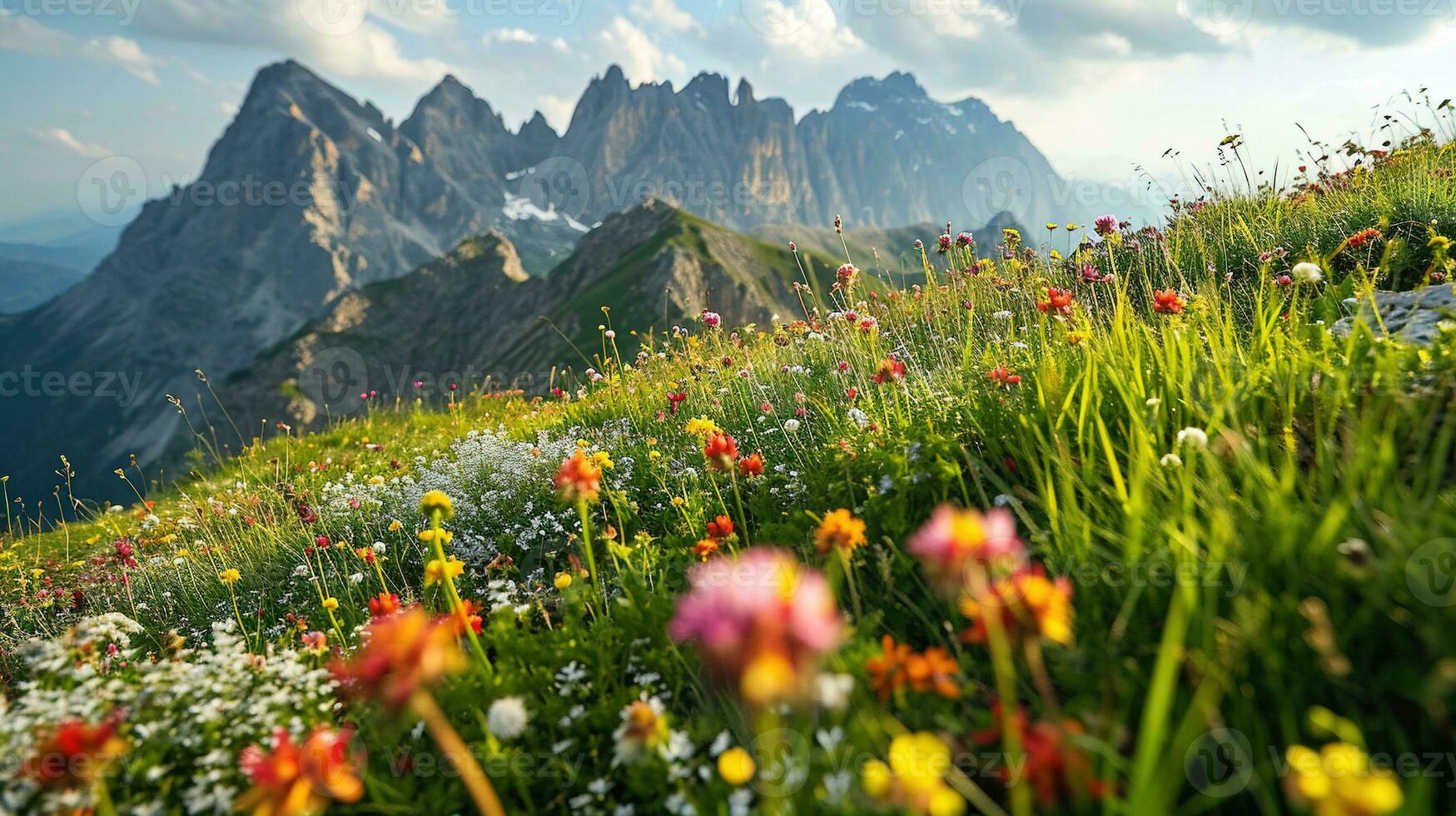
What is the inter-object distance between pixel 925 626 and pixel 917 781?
1514 mm

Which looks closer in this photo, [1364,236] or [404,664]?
[404,664]

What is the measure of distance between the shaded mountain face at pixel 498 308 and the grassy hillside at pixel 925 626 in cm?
6795

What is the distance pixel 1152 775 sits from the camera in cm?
152

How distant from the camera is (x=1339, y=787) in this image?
1036mm

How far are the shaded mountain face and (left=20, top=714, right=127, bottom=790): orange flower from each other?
69.5 meters

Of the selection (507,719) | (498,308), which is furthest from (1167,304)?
(498,308)

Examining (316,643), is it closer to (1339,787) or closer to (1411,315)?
(1339,787)

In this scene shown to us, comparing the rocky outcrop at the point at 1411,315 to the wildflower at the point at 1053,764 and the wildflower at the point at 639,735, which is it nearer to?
the wildflower at the point at 1053,764

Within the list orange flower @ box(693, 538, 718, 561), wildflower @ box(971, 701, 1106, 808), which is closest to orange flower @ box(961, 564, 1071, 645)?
wildflower @ box(971, 701, 1106, 808)

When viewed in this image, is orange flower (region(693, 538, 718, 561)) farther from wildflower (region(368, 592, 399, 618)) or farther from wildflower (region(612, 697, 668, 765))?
wildflower (region(368, 592, 399, 618))

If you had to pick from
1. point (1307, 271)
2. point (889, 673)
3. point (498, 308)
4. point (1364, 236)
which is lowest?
point (889, 673)

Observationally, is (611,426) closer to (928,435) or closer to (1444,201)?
(928,435)

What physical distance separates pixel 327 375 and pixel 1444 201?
128 meters

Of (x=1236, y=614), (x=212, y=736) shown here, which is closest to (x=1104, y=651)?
(x=1236, y=614)
